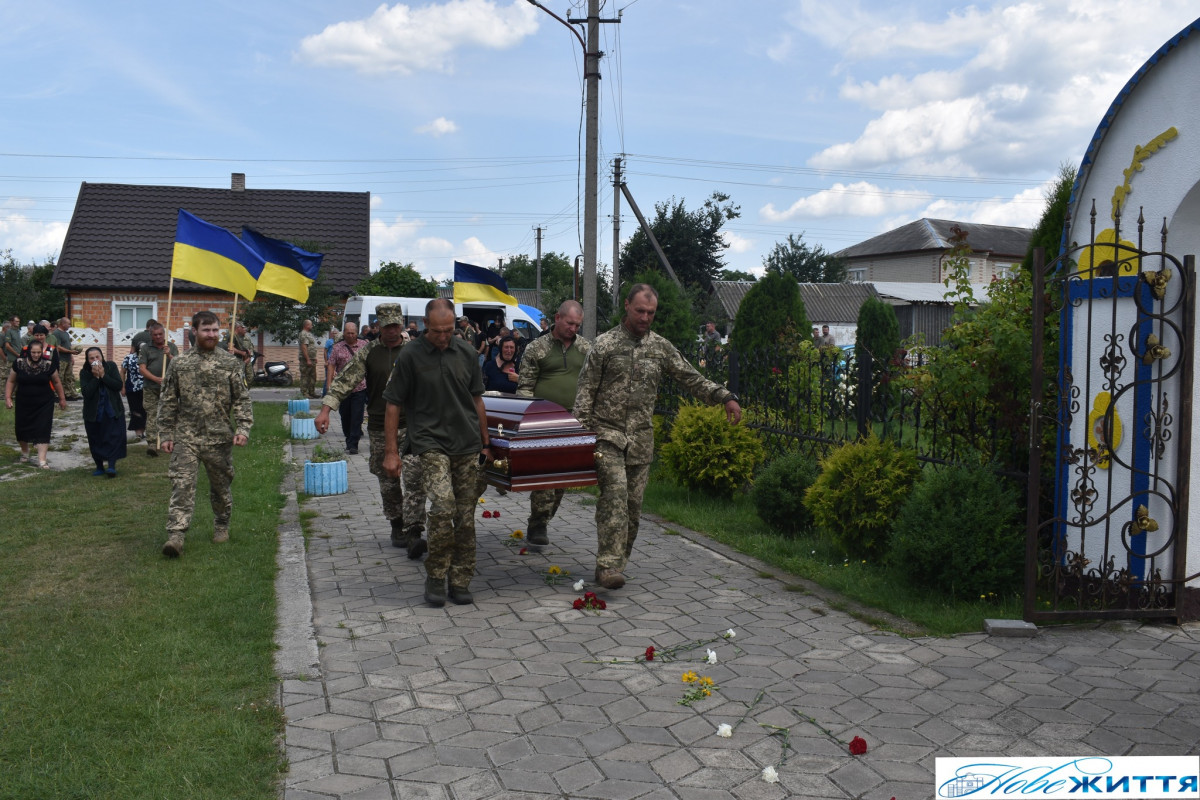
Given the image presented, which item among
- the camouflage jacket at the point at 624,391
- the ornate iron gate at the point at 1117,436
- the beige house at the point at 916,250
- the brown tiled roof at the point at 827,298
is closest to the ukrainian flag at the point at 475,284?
the camouflage jacket at the point at 624,391

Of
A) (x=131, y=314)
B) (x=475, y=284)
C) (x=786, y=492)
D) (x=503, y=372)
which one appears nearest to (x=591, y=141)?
(x=475, y=284)

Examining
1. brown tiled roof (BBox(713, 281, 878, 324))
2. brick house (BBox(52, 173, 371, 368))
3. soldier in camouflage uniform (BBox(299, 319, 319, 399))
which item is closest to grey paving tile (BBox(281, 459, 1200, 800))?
soldier in camouflage uniform (BBox(299, 319, 319, 399))

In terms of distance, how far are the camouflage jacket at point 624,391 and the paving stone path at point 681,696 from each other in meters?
1.04

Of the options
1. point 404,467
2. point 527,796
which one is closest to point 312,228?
point 404,467

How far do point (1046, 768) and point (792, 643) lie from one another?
1.81 m

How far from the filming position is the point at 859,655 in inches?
207

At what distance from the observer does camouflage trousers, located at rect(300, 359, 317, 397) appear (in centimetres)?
2152

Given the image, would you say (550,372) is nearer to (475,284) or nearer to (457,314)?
(475,284)

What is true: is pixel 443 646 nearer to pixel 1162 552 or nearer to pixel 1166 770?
pixel 1166 770

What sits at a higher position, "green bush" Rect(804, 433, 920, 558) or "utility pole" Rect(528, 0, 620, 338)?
"utility pole" Rect(528, 0, 620, 338)

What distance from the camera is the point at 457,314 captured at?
24656mm

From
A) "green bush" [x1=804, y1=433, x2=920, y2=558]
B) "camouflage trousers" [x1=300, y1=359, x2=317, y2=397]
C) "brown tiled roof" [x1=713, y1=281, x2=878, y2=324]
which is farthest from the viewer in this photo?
"brown tiled roof" [x1=713, y1=281, x2=878, y2=324]

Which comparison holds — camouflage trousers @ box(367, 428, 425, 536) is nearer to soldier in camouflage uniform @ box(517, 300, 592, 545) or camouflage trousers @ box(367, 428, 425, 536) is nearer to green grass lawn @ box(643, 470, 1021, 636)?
soldier in camouflage uniform @ box(517, 300, 592, 545)

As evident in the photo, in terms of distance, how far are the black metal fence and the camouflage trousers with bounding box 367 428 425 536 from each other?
343cm
